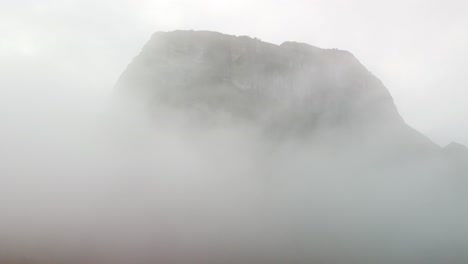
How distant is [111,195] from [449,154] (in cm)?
9441

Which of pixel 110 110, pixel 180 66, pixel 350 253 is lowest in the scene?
pixel 350 253

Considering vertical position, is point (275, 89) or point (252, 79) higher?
point (252, 79)

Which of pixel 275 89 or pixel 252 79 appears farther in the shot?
pixel 275 89

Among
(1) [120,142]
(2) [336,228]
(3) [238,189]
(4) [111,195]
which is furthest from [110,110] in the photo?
(2) [336,228]

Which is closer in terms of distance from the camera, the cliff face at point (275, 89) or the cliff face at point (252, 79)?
the cliff face at point (252, 79)

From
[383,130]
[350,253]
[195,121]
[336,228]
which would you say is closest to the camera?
[350,253]

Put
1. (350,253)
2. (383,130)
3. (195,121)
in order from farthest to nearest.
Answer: (383,130) → (195,121) → (350,253)

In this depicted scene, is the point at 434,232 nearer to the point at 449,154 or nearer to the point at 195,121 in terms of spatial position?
the point at 449,154

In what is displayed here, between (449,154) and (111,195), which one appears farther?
(449,154)

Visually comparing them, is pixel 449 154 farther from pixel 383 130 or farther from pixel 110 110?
pixel 110 110

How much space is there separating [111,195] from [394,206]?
73.3 m

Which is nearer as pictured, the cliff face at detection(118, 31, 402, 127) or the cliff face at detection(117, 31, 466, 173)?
the cliff face at detection(118, 31, 402, 127)

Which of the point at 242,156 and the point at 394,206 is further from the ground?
the point at 242,156

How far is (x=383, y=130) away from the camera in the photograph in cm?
15488
